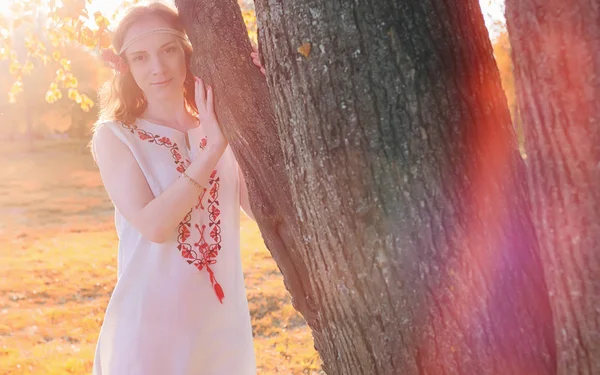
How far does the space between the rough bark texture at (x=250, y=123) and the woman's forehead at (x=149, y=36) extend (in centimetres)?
38

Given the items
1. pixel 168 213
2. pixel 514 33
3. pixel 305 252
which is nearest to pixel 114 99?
pixel 168 213

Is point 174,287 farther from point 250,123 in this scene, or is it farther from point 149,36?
point 149,36

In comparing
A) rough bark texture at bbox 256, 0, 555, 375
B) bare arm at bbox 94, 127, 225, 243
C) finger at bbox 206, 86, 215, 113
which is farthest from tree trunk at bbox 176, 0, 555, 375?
bare arm at bbox 94, 127, 225, 243

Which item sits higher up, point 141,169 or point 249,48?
point 249,48

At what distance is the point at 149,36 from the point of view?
8.21 feet

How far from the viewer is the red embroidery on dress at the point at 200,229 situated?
2514mm

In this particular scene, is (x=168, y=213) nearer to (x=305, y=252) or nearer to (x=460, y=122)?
(x=305, y=252)

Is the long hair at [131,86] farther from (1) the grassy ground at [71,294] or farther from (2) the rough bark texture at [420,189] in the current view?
(1) the grassy ground at [71,294]

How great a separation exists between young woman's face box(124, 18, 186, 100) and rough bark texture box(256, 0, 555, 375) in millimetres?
1158

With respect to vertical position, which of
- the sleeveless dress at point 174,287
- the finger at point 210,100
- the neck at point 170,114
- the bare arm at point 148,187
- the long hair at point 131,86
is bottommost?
the sleeveless dress at point 174,287

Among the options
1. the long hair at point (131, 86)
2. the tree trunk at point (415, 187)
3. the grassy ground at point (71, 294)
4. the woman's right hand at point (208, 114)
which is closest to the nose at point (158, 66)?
the long hair at point (131, 86)

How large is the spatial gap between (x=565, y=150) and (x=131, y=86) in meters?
1.98

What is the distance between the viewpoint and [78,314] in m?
7.59

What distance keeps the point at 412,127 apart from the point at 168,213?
1.19 m
